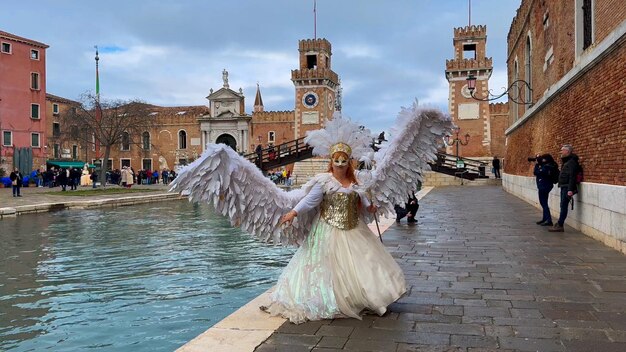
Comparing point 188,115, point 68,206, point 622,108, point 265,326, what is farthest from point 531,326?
point 188,115

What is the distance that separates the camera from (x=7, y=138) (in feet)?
132

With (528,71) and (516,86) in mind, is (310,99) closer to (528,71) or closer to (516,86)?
(516,86)

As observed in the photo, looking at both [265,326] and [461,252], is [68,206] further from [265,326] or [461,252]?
[265,326]

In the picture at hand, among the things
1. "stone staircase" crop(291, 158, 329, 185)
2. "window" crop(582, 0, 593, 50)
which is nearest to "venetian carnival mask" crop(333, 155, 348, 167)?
"window" crop(582, 0, 593, 50)

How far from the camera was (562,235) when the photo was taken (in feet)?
30.2

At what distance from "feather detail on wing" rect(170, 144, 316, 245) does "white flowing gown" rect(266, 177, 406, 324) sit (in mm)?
233

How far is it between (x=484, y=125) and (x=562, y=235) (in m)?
40.0

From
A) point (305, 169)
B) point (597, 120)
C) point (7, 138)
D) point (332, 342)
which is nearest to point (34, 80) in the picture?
point (7, 138)

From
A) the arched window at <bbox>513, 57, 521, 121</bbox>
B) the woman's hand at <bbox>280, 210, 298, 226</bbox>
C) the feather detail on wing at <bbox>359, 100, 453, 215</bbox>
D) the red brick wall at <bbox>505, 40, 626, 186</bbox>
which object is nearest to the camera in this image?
the woman's hand at <bbox>280, 210, 298, 226</bbox>

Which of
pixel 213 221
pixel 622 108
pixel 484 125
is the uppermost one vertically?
pixel 484 125

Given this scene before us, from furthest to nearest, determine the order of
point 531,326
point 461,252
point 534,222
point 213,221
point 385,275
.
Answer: point 213,221
point 534,222
point 461,252
point 385,275
point 531,326

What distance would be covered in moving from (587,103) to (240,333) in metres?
8.33

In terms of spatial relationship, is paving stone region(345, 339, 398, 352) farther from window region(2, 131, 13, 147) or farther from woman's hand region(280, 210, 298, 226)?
window region(2, 131, 13, 147)

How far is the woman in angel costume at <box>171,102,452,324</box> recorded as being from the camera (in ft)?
14.1
